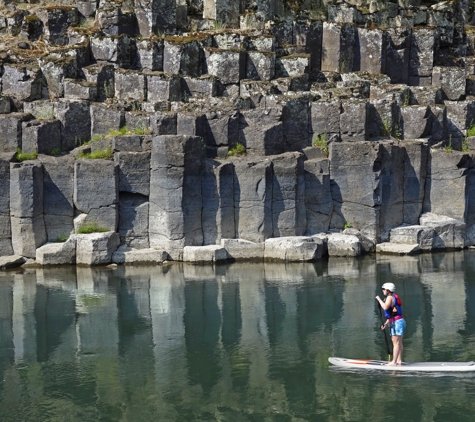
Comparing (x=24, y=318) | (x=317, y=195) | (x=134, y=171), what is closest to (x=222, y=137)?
(x=134, y=171)

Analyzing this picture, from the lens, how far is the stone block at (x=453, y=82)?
35188mm

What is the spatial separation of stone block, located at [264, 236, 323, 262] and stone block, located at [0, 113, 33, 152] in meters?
7.94

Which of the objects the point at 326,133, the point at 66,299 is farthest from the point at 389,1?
the point at 66,299

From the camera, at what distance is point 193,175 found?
2956cm

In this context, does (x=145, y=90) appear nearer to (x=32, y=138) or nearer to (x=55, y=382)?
(x=32, y=138)

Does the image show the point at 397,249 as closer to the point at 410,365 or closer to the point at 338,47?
the point at 338,47

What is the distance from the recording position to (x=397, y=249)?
30297 millimetres

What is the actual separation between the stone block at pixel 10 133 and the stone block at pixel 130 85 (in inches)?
153

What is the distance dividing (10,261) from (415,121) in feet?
43.8

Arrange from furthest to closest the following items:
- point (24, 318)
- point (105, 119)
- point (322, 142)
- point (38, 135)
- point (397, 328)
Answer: point (322, 142) → point (105, 119) → point (38, 135) → point (24, 318) → point (397, 328)

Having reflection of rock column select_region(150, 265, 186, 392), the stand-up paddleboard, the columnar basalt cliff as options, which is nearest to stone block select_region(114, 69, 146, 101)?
the columnar basalt cliff

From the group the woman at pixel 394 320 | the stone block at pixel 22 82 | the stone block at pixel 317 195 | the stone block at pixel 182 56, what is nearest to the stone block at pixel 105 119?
the stone block at pixel 22 82

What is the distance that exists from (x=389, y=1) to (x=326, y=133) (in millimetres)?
10974

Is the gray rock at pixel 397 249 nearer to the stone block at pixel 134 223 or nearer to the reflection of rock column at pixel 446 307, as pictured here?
the reflection of rock column at pixel 446 307
